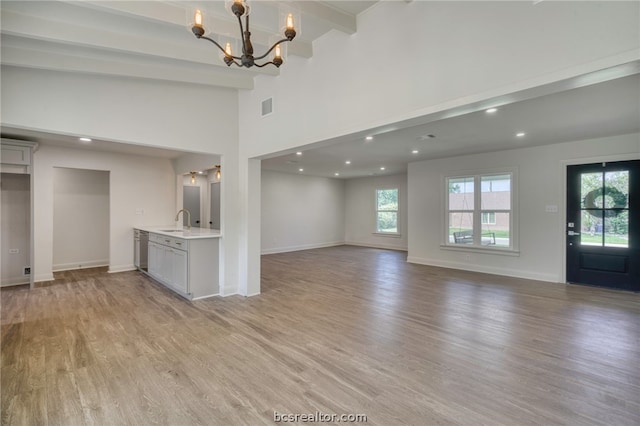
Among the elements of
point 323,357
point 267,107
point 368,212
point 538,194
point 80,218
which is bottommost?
point 323,357

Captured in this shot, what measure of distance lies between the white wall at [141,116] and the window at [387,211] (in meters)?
6.73

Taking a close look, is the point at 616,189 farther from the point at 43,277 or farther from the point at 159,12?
the point at 43,277

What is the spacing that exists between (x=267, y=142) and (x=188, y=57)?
4.67 ft

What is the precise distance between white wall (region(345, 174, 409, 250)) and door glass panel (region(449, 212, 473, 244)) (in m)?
2.81

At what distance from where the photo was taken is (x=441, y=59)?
2.38 meters

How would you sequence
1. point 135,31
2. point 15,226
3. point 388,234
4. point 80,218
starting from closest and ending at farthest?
point 135,31 → point 15,226 → point 80,218 → point 388,234

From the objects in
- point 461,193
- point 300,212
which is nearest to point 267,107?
point 461,193

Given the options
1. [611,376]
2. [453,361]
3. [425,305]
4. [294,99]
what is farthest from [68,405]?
[611,376]

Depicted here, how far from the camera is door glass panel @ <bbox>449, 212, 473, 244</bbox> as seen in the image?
7.01 meters

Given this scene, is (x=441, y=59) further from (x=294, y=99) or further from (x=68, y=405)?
(x=68, y=405)

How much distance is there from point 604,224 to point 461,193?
2.61 m

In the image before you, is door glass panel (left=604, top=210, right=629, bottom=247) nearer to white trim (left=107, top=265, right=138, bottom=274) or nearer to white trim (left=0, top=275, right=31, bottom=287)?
white trim (left=107, top=265, right=138, bottom=274)

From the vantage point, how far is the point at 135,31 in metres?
3.20

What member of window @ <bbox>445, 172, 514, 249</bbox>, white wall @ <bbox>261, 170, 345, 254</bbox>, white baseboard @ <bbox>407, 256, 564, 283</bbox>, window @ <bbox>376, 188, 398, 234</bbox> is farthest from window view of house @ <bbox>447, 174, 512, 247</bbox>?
white wall @ <bbox>261, 170, 345, 254</bbox>
